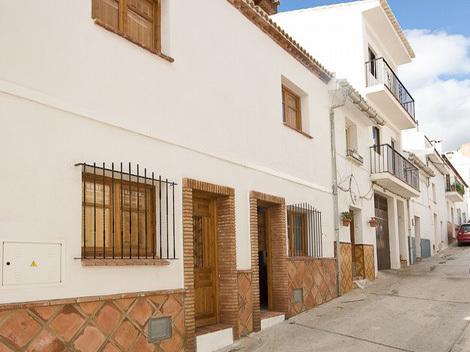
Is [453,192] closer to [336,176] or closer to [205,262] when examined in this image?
[336,176]

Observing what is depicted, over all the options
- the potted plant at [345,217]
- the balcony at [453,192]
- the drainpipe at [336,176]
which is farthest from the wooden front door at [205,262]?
the balcony at [453,192]

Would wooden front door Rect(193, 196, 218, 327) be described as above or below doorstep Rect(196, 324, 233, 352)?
above

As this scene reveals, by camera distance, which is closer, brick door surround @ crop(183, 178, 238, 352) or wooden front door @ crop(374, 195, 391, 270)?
brick door surround @ crop(183, 178, 238, 352)

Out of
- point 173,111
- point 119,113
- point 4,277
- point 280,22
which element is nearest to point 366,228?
point 280,22

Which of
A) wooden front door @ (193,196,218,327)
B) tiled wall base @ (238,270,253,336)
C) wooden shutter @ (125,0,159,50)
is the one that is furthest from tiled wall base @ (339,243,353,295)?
wooden shutter @ (125,0,159,50)

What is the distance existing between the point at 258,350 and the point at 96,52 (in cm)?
492

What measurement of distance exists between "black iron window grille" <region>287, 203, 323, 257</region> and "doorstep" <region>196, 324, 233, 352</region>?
3340 mm

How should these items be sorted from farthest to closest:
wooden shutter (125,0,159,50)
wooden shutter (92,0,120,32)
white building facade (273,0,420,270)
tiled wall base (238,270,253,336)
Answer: white building facade (273,0,420,270), tiled wall base (238,270,253,336), wooden shutter (125,0,159,50), wooden shutter (92,0,120,32)

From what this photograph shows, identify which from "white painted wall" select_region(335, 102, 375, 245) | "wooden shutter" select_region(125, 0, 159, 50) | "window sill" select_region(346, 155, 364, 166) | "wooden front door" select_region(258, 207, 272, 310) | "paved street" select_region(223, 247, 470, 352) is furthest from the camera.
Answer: "window sill" select_region(346, 155, 364, 166)

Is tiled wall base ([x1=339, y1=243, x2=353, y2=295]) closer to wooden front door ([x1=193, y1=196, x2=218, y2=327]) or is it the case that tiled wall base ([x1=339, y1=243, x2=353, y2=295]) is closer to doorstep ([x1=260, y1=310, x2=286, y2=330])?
doorstep ([x1=260, y1=310, x2=286, y2=330])

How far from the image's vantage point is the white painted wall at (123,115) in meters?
5.79

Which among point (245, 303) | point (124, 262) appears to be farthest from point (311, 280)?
point (124, 262)

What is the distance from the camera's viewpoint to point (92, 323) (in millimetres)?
6266

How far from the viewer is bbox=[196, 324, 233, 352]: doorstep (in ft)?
26.9
